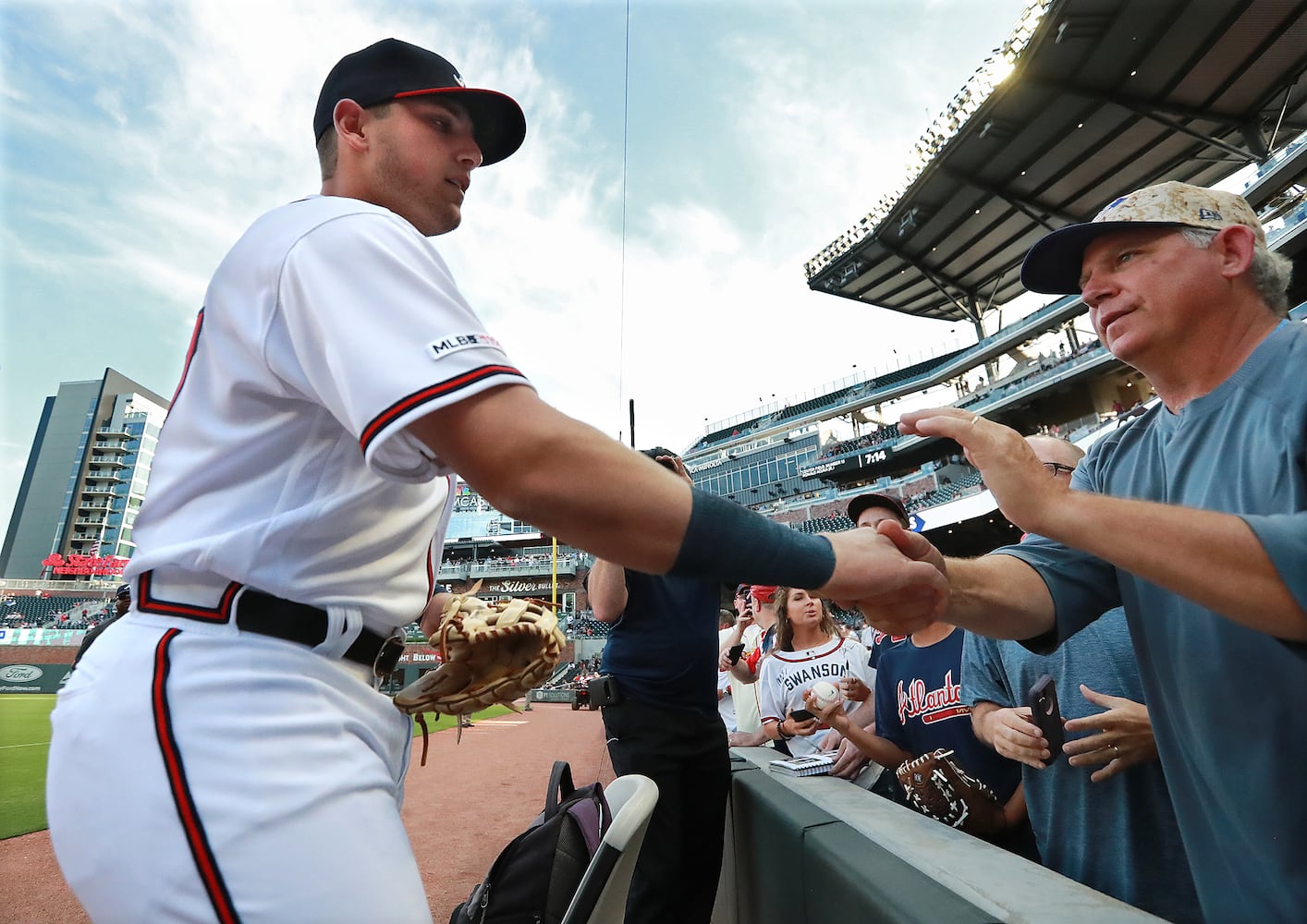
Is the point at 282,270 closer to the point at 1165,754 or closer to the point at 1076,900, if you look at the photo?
the point at 1076,900

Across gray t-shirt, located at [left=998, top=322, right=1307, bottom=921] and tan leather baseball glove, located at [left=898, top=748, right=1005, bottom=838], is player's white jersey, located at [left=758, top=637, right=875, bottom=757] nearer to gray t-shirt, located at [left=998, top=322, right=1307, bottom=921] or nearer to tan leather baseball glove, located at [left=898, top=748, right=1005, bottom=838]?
tan leather baseball glove, located at [left=898, top=748, right=1005, bottom=838]

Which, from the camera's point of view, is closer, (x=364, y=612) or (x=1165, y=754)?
(x=364, y=612)

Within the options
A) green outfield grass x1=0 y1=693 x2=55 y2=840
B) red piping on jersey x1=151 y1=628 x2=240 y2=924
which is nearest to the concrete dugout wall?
red piping on jersey x1=151 y1=628 x2=240 y2=924

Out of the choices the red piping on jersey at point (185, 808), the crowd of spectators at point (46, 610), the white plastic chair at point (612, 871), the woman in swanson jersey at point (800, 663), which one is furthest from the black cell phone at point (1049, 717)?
the crowd of spectators at point (46, 610)

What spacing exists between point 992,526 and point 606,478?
89.5ft

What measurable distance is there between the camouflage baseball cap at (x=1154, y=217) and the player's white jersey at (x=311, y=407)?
4.40 ft

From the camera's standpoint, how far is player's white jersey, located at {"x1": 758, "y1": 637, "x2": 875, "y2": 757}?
3666 mm

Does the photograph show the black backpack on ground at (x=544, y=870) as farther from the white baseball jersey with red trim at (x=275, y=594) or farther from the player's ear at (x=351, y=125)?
the player's ear at (x=351, y=125)

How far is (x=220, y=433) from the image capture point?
40.2 inches

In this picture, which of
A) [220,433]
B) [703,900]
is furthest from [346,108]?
[703,900]

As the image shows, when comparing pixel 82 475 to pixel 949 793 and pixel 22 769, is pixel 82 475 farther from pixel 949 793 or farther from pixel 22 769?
pixel 949 793

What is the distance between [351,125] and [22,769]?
1120 centimetres

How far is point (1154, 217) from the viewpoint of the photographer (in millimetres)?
1442

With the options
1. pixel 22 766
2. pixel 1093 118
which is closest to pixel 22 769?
pixel 22 766
